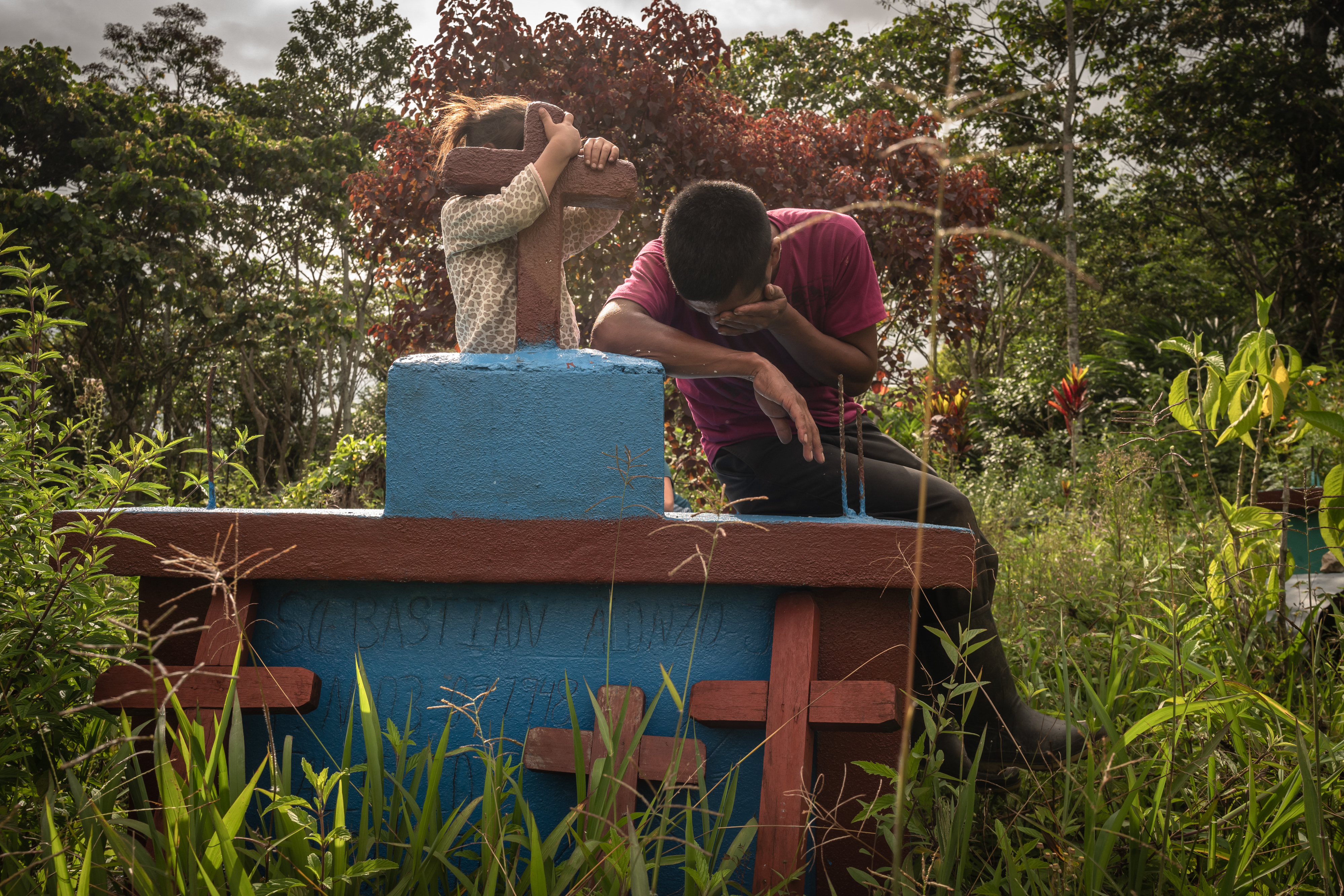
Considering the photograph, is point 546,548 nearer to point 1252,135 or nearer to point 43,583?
point 43,583

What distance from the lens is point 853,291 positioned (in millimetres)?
2342

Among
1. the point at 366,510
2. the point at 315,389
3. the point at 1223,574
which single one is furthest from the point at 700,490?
the point at 315,389

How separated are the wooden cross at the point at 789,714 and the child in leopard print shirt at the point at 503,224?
93cm

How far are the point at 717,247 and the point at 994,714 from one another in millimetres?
1317

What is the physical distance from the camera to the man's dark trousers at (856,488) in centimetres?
205

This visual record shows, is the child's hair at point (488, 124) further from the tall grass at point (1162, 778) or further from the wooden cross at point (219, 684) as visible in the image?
the tall grass at point (1162, 778)

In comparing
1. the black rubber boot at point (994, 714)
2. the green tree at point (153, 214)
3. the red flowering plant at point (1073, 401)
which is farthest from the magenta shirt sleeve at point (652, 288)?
the green tree at point (153, 214)

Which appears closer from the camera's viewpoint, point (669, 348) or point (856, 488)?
point (669, 348)

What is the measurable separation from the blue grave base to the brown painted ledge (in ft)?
0.29

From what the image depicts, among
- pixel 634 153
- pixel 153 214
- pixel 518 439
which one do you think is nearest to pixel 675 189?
pixel 634 153

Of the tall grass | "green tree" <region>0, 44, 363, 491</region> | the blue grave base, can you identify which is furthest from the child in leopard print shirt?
"green tree" <region>0, 44, 363, 491</region>

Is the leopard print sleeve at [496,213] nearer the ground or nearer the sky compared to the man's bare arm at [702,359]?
nearer the sky

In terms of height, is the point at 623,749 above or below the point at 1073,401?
below

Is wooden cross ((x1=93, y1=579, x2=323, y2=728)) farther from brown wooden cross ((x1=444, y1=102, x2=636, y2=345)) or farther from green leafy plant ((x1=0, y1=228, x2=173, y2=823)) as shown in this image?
brown wooden cross ((x1=444, y1=102, x2=636, y2=345))
